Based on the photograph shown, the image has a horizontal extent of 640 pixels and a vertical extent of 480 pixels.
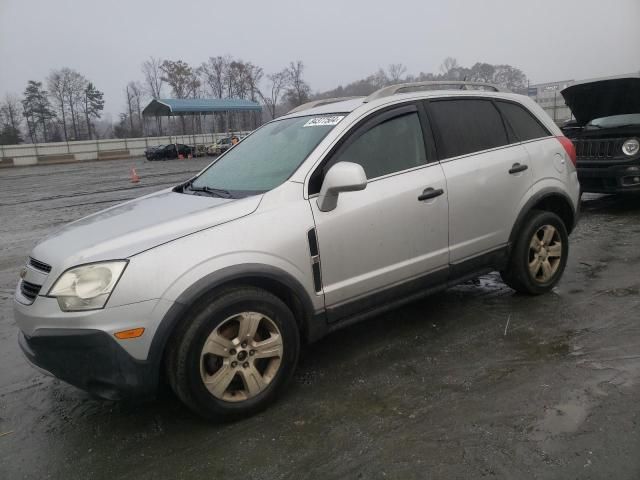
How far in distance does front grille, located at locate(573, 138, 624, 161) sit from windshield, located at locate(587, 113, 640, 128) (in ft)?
1.39

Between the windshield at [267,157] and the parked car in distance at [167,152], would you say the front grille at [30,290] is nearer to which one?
the windshield at [267,157]

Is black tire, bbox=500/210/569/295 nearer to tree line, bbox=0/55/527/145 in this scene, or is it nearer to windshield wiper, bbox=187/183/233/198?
windshield wiper, bbox=187/183/233/198

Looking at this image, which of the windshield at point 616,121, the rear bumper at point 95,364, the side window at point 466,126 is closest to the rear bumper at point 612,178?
the windshield at point 616,121

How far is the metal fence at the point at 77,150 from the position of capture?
48531 mm

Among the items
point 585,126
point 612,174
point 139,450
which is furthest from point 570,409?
point 585,126

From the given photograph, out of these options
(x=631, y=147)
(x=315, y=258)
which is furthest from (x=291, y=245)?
(x=631, y=147)

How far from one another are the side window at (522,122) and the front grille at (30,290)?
3696 millimetres

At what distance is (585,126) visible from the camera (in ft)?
29.0

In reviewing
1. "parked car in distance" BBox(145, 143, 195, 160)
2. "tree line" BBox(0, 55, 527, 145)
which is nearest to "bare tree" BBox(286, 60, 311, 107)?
"tree line" BBox(0, 55, 527, 145)

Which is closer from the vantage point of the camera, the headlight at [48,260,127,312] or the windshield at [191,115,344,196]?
the headlight at [48,260,127,312]

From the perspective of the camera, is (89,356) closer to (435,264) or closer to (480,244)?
(435,264)

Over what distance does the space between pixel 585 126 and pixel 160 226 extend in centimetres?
834

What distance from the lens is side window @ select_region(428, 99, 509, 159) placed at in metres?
3.84

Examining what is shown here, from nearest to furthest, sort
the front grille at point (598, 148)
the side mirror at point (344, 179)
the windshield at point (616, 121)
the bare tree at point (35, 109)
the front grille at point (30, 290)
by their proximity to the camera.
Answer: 1. the front grille at point (30, 290)
2. the side mirror at point (344, 179)
3. the front grille at point (598, 148)
4. the windshield at point (616, 121)
5. the bare tree at point (35, 109)
